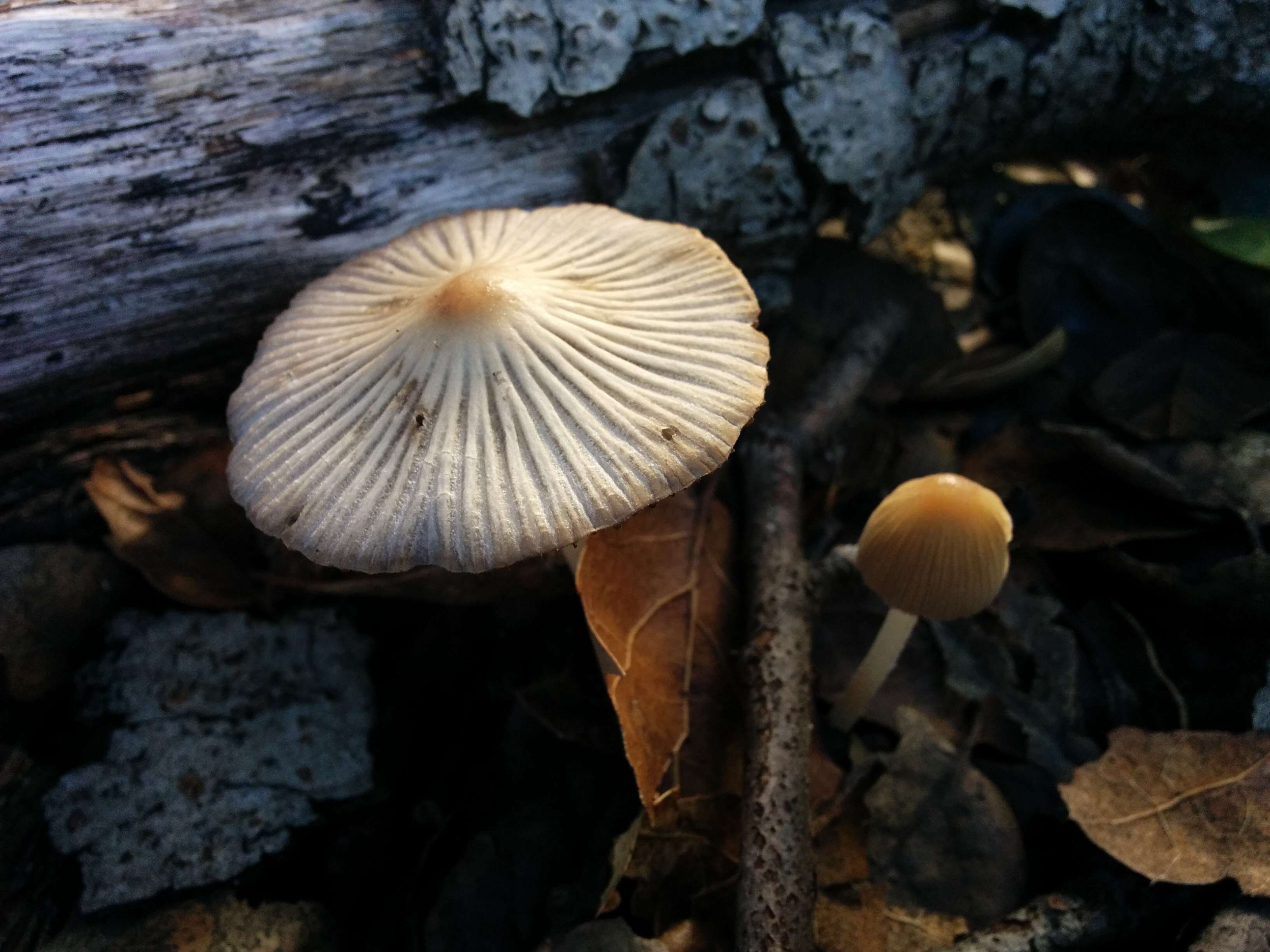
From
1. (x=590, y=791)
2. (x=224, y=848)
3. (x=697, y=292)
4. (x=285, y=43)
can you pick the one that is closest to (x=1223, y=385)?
(x=697, y=292)

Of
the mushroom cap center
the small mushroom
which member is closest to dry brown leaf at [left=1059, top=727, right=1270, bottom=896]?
the small mushroom

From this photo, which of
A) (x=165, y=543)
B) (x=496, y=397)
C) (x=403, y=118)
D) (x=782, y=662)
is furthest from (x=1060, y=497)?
(x=165, y=543)

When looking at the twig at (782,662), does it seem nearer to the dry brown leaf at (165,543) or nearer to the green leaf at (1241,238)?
the green leaf at (1241,238)

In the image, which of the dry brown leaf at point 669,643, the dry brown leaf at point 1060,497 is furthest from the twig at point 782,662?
the dry brown leaf at point 1060,497

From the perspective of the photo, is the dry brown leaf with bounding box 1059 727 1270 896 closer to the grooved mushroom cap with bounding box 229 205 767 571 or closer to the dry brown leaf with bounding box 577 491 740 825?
the dry brown leaf with bounding box 577 491 740 825

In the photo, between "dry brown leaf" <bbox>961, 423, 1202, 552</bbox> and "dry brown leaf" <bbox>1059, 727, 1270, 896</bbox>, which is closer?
"dry brown leaf" <bbox>1059, 727, 1270, 896</bbox>

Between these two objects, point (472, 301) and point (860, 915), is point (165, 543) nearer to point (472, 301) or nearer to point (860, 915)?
point (472, 301)

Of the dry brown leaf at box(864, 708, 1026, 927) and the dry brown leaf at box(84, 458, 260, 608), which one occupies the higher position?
the dry brown leaf at box(84, 458, 260, 608)
